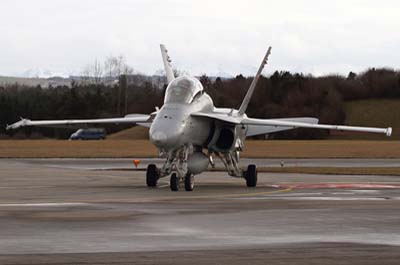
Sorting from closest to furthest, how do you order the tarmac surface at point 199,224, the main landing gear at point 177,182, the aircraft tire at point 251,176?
the tarmac surface at point 199,224 < the main landing gear at point 177,182 < the aircraft tire at point 251,176

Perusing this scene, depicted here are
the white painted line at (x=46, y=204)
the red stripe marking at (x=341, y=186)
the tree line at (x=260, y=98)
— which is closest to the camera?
the white painted line at (x=46, y=204)

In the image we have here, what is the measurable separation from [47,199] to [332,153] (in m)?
47.0

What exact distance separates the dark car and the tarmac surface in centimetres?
8429

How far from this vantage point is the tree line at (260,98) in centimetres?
11681

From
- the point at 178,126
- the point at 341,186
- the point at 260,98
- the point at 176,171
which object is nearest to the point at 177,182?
the point at 176,171

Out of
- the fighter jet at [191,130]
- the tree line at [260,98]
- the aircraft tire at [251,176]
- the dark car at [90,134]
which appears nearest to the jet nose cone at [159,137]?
the fighter jet at [191,130]

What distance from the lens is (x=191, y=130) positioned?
100ft

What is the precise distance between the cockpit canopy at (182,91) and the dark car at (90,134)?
84.7m

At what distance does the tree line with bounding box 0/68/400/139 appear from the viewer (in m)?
117

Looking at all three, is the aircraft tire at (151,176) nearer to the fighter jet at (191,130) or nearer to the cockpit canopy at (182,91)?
the fighter jet at (191,130)

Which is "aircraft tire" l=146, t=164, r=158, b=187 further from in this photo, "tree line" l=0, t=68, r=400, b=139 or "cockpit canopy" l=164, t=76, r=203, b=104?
"tree line" l=0, t=68, r=400, b=139

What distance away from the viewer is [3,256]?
13195 mm

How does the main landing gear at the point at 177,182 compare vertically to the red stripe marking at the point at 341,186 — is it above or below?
above

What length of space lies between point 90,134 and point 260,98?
21.0m
